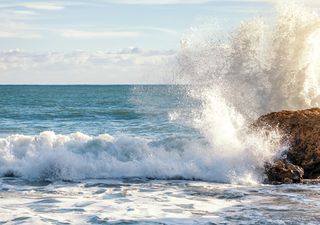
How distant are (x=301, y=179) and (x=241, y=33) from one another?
7.20m

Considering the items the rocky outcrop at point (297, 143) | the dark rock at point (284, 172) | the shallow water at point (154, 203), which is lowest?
the shallow water at point (154, 203)

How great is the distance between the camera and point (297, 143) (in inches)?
495

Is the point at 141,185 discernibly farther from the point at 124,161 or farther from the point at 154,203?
the point at 124,161

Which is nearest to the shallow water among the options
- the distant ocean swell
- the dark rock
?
the dark rock

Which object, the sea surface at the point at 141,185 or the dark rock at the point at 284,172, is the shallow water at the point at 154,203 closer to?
the sea surface at the point at 141,185

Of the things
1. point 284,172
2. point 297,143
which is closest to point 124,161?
point 284,172

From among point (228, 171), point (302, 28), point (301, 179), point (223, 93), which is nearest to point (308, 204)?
point (301, 179)

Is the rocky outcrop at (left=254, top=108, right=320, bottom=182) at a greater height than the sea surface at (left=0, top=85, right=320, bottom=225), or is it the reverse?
the rocky outcrop at (left=254, top=108, right=320, bottom=182)

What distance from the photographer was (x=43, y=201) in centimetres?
971

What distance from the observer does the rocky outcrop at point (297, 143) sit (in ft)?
38.7

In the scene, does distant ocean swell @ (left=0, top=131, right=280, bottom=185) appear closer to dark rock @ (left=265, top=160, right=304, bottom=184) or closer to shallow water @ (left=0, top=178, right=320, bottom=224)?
dark rock @ (left=265, top=160, right=304, bottom=184)

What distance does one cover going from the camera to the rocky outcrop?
11.8m

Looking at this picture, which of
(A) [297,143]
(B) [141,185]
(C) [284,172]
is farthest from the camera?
(A) [297,143]

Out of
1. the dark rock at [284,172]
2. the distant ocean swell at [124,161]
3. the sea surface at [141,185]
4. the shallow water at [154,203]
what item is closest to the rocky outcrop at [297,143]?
the dark rock at [284,172]
